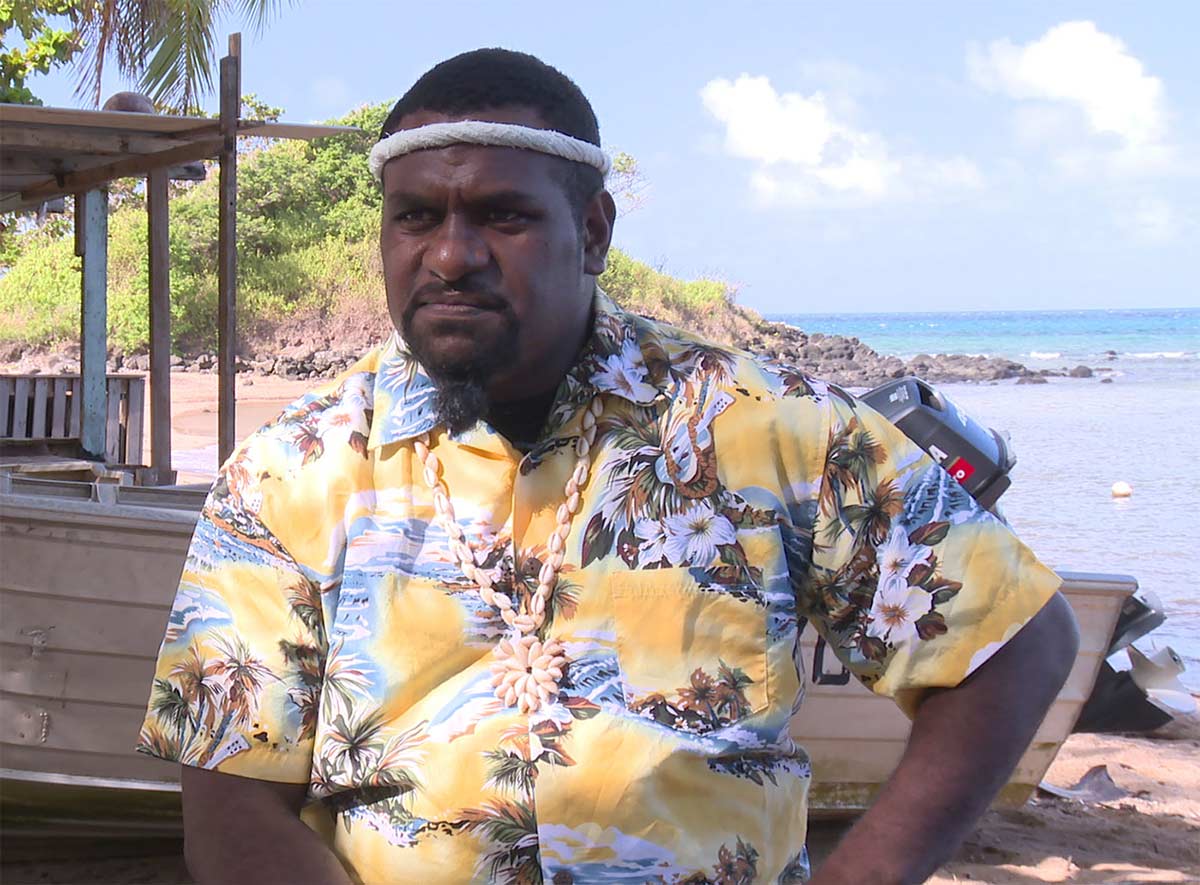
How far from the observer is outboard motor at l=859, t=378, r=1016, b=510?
3.22m

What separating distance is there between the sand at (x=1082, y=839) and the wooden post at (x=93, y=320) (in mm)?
4268

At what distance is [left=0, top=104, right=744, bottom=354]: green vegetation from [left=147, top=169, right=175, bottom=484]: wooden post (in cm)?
1703

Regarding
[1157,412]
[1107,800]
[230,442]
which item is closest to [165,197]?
[230,442]

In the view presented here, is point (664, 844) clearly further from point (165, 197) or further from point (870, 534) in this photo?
point (165, 197)

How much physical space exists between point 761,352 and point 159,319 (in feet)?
85.1

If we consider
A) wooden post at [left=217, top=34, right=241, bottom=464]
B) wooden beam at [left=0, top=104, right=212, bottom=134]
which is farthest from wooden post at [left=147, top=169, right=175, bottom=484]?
wooden beam at [left=0, top=104, right=212, bottom=134]

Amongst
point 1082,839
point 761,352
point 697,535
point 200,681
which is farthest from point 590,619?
point 761,352

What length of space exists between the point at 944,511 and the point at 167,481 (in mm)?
6759

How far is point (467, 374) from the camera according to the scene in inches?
66.7

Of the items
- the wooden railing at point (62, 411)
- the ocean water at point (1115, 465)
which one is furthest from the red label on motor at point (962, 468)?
the wooden railing at point (62, 411)

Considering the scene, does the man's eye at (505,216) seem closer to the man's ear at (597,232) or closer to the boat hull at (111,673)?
the man's ear at (597,232)

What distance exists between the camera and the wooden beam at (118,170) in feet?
23.0

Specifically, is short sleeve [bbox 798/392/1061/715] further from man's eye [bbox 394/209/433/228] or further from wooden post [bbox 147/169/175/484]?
wooden post [bbox 147/169/175/484]

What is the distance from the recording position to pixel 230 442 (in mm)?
7188
